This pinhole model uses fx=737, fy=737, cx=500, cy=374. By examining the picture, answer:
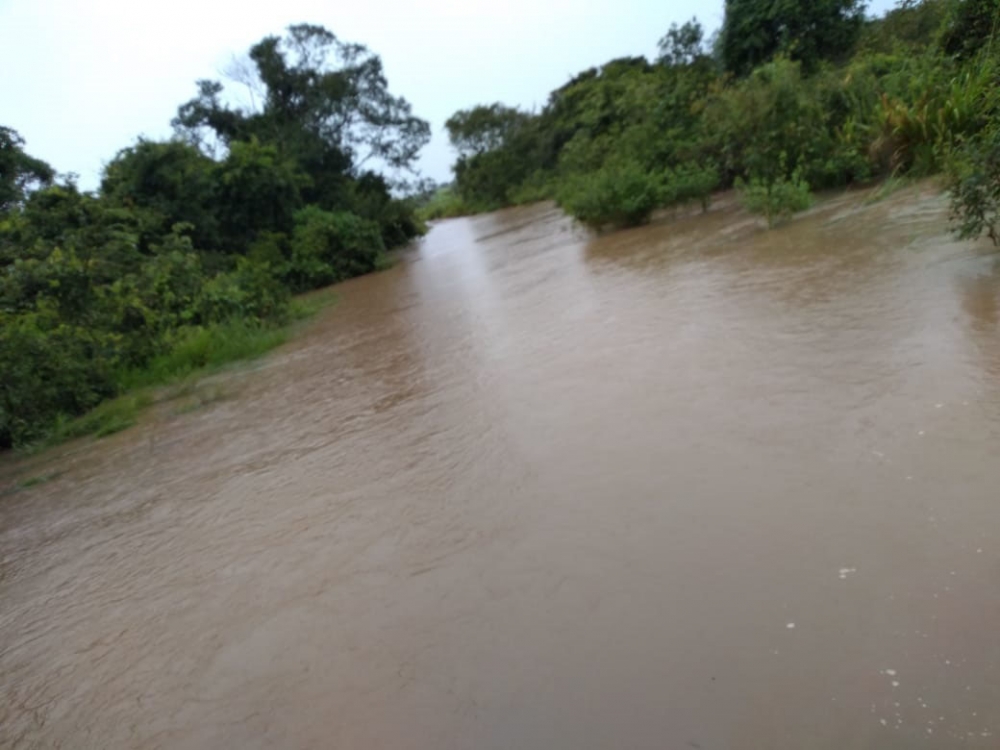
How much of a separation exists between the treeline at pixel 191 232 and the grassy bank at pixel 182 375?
0.09 meters

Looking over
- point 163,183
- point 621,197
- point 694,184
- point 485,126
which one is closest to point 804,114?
point 694,184

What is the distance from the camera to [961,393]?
3789mm

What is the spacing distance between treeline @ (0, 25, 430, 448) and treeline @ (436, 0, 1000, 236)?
7525mm

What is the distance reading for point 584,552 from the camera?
3.29m

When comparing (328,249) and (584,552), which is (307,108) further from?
(584,552)

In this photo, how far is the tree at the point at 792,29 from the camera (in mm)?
18656

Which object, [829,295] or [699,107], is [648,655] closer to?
[829,295]

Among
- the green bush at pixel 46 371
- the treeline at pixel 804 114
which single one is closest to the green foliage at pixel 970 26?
the treeline at pixel 804 114

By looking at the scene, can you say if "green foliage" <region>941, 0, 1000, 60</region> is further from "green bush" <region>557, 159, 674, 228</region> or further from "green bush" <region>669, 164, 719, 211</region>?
"green bush" <region>557, 159, 674, 228</region>

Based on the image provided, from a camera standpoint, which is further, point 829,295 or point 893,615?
point 829,295

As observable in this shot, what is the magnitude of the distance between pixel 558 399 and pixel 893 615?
10.4 ft

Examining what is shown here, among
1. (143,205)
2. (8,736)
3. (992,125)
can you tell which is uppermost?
(143,205)

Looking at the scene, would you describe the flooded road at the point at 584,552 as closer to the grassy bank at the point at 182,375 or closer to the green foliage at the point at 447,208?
the grassy bank at the point at 182,375

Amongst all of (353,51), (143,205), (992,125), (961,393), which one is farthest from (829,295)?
(353,51)
